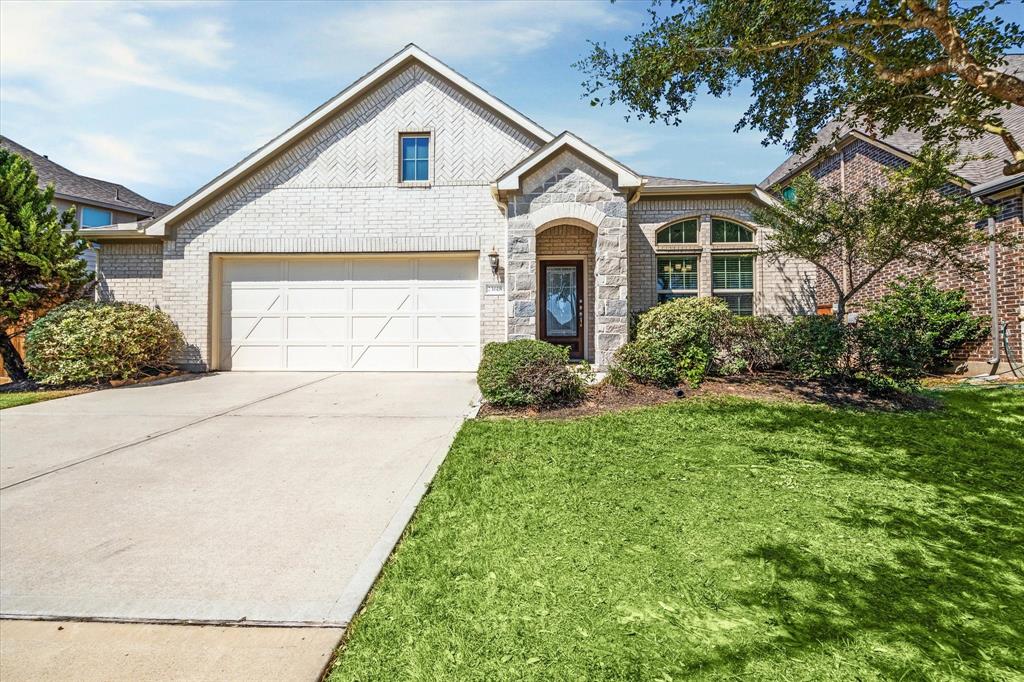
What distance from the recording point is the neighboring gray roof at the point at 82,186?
58.4 ft

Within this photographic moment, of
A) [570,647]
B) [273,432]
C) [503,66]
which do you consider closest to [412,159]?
[503,66]

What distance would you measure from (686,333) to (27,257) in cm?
1281

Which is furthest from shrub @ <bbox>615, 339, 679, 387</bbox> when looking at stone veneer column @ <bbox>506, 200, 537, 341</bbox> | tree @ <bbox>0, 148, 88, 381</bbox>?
tree @ <bbox>0, 148, 88, 381</bbox>

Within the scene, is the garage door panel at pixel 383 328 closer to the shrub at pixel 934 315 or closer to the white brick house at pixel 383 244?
the white brick house at pixel 383 244

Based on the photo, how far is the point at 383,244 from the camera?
11.4 meters

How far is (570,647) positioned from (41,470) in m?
5.71

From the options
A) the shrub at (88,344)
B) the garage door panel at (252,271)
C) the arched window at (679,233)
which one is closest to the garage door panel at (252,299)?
the garage door panel at (252,271)

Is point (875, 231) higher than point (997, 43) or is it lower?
lower

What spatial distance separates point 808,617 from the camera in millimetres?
2635

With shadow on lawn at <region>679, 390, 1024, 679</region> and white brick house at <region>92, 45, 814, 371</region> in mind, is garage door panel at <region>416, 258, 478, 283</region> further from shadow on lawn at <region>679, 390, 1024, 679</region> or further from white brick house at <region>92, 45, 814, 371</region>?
shadow on lawn at <region>679, 390, 1024, 679</region>

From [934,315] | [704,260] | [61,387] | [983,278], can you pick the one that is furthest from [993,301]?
[61,387]

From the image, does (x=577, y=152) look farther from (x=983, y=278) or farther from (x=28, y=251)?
(x=28, y=251)

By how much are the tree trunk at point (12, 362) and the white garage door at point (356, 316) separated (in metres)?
3.89

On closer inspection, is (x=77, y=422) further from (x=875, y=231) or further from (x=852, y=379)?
(x=875, y=231)
